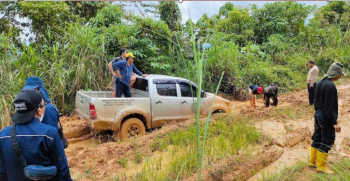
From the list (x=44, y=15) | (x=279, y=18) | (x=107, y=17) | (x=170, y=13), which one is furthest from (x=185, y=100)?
(x=279, y=18)

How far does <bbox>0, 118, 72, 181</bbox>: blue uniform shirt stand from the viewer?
2193 mm

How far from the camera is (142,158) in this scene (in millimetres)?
5180

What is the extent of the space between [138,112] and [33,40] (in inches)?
236

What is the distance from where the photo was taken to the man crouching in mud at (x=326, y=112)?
432 cm

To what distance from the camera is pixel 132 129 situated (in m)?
6.80

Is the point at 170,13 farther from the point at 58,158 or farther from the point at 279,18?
the point at 58,158

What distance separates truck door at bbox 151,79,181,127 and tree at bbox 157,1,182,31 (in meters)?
6.24

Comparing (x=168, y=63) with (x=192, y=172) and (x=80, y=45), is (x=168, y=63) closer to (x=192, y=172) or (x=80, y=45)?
(x=80, y=45)

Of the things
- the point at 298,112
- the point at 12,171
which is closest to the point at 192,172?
the point at 12,171

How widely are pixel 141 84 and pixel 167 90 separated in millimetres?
810

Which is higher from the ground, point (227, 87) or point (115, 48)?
point (115, 48)

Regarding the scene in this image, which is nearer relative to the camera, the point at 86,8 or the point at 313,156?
the point at 313,156

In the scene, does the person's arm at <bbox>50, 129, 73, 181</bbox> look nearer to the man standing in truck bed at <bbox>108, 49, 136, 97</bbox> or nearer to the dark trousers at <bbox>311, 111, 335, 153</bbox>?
the dark trousers at <bbox>311, 111, 335, 153</bbox>

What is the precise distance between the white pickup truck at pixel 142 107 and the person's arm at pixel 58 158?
12.5 ft
